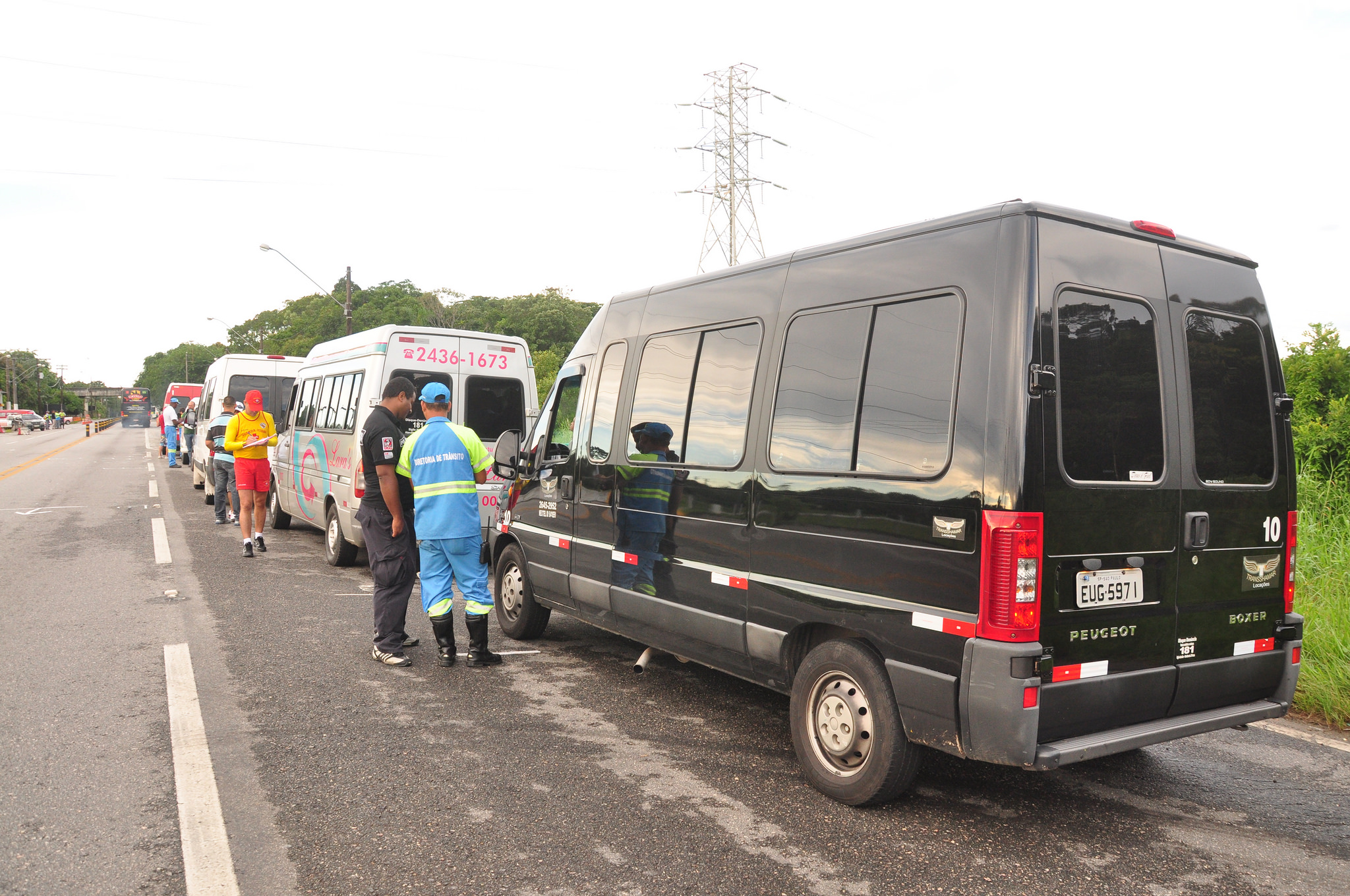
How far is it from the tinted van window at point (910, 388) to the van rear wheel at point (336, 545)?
6.98 meters

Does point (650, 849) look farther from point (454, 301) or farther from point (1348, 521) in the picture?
point (454, 301)

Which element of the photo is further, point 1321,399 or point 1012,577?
point 1321,399

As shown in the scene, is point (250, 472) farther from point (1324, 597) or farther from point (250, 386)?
point (1324, 597)

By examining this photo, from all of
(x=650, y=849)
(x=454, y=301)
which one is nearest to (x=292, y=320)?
(x=454, y=301)

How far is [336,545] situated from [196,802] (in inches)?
239

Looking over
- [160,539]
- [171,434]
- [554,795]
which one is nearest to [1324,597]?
[554,795]

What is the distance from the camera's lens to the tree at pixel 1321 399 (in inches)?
400

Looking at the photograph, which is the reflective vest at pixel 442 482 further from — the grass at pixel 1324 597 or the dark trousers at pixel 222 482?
the dark trousers at pixel 222 482

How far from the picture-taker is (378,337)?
9070mm

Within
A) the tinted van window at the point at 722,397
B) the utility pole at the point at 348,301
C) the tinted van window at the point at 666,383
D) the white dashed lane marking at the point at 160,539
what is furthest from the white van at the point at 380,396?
the utility pole at the point at 348,301

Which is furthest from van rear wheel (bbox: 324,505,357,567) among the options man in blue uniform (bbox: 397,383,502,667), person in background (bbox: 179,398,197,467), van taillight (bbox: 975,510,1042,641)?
person in background (bbox: 179,398,197,467)

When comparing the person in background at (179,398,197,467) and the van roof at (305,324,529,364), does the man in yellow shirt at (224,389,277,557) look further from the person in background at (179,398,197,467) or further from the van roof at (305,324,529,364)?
the person in background at (179,398,197,467)

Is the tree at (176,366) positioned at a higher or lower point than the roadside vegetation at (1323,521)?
higher

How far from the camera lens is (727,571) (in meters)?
4.60
